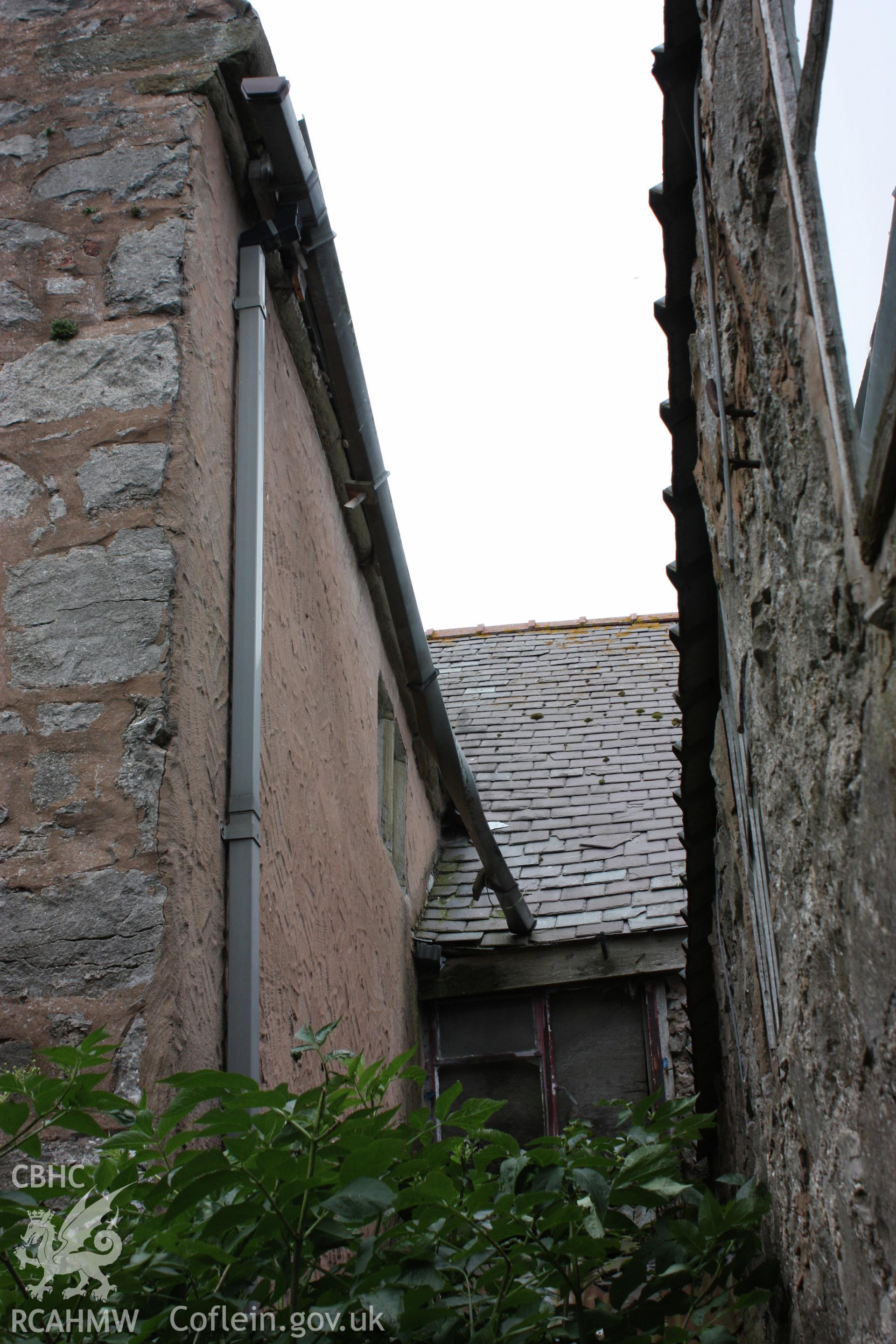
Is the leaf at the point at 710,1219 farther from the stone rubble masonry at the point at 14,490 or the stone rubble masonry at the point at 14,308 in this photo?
the stone rubble masonry at the point at 14,308

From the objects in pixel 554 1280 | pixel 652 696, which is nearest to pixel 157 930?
pixel 554 1280

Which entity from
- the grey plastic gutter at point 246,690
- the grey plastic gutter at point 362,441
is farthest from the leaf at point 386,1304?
the grey plastic gutter at point 362,441

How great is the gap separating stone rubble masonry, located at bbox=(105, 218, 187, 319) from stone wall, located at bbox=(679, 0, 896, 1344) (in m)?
1.41

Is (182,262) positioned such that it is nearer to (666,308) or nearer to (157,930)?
(666,308)

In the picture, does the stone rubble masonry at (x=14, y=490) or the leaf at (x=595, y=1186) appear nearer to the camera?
the leaf at (x=595, y=1186)

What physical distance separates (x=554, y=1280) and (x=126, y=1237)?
628 mm

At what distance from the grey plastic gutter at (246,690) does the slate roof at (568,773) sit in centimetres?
256

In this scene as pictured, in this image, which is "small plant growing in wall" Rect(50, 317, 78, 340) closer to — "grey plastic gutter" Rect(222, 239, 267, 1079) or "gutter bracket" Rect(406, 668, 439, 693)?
"grey plastic gutter" Rect(222, 239, 267, 1079)

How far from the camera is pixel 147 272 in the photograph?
3.13 meters

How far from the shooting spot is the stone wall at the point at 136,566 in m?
2.42

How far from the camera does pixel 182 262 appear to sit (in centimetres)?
315

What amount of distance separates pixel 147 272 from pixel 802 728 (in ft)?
7.33

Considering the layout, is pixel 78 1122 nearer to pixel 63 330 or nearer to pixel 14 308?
pixel 63 330

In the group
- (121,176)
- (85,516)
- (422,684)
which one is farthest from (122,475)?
(422,684)
